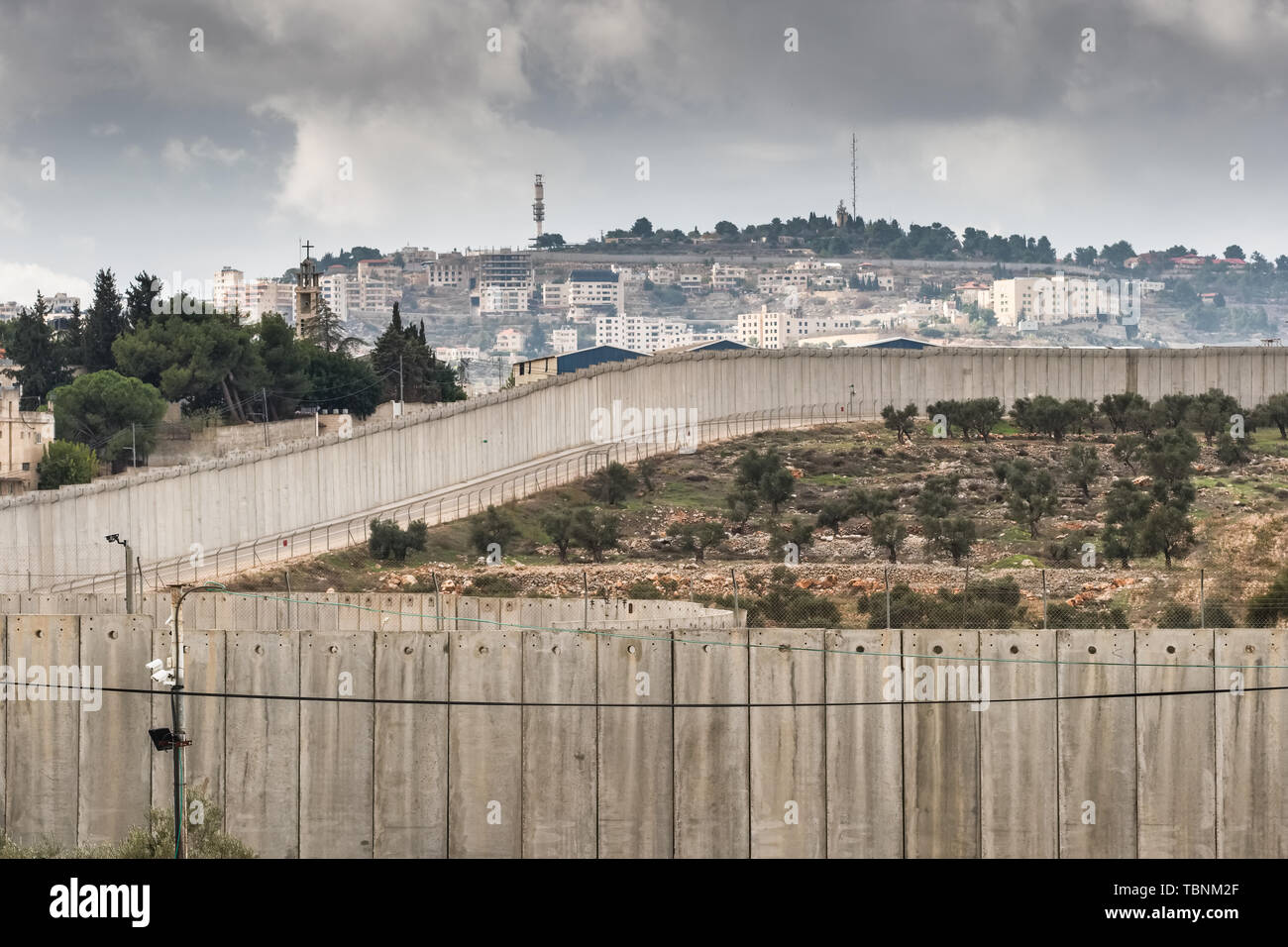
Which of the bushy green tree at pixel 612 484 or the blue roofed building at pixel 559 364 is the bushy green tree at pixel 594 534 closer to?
the bushy green tree at pixel 612 484

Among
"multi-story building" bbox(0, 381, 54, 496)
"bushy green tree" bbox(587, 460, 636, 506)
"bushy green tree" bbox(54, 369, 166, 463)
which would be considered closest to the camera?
"bushy green tree" bbox(587, 460, 636, 506)

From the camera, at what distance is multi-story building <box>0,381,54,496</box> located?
8044cm

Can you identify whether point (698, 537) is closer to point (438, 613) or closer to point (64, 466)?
point (64, 466)

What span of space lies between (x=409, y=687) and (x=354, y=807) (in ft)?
4.46

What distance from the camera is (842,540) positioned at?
61.6 metres

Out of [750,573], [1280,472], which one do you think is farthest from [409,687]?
[1280,472]

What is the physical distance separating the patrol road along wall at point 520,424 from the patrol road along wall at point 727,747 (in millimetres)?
25430

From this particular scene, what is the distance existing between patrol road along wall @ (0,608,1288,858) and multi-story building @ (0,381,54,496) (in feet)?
198

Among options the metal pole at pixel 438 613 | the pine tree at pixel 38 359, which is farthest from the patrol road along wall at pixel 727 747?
the pine tree at pixel 38 359

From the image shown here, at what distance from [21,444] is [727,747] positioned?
65.8m

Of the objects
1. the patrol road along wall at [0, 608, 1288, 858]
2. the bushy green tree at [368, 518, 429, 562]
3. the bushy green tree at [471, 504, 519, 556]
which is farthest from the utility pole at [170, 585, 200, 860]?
the bushy green tree at [471, 504, 519, 556]

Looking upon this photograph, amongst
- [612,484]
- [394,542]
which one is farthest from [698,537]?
[612,484]

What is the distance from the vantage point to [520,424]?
80000 mm

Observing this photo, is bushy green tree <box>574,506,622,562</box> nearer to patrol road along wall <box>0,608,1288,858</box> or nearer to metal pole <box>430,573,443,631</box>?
metal pole <box>430,573,443,631</box>
